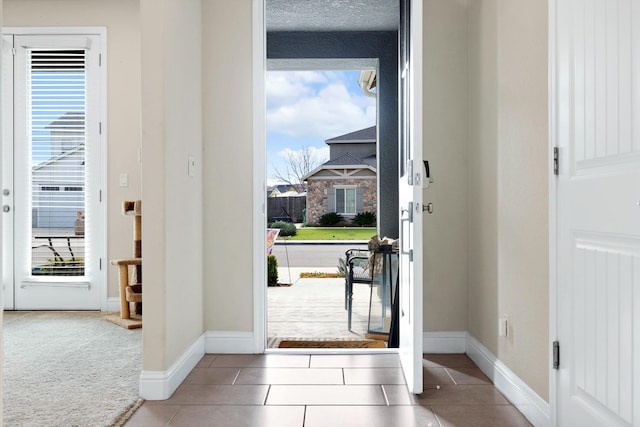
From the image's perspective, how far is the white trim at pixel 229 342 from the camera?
3.09 metres

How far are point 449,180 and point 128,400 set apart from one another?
7.09ft

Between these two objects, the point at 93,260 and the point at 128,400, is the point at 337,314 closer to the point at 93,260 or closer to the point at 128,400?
the point at 93,260

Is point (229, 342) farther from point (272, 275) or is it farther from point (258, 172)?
point (272, 275)

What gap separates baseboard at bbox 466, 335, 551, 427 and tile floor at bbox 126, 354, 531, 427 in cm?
4

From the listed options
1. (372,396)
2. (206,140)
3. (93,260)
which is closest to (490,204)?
(372,396)

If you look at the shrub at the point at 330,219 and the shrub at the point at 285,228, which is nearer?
the shrub at the point at 285,228

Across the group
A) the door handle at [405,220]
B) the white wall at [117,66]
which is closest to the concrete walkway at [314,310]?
the door handle at [405,220]

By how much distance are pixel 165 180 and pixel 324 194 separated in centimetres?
964

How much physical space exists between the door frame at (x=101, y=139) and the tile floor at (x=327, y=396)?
174 centimetres

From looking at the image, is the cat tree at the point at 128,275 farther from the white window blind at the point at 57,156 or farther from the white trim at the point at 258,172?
the white trim at the point at 258,172

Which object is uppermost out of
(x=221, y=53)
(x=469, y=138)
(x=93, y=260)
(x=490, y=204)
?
(x=221, y=53)

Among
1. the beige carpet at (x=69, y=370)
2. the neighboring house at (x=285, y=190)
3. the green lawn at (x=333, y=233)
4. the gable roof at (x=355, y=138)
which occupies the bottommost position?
the beige carpet at (x=69, y=370)

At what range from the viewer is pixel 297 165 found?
37.0ft

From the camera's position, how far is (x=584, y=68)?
1664 mm
